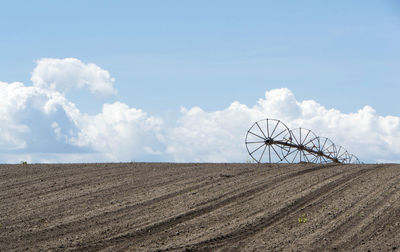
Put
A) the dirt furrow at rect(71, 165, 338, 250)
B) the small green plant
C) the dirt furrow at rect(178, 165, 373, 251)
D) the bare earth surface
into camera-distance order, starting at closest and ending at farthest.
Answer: the dirt furrow at rect(178, 165, 373, 251) < the bare earth surface < the dirt furrow at rect(71, 165, 338, 250) < the small green plant

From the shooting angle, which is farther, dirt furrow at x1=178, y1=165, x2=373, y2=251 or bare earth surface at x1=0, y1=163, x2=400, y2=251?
bare earth surface at x1=0, y1=163, x2=400, y2=251

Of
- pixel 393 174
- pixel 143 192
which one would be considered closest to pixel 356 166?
pixel 393 174

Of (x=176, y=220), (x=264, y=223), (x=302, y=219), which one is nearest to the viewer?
(x=264, y=223)

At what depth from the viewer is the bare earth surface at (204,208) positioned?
1356cm

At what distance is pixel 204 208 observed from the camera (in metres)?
16.8

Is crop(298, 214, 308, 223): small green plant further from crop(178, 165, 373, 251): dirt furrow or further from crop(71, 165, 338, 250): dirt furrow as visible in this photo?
crop(71, 165, 338, 250): dirt furrow

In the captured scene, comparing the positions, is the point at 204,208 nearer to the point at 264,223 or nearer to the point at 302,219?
the point at 264,223

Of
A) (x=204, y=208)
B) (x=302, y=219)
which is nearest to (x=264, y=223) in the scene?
(x=302, y=219)

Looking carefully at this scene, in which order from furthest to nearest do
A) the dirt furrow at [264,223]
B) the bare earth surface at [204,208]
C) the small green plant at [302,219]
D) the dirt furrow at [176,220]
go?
the small green plant at [302,219], the dirt furrow at [176,220], the bare earth surface at [204,208], the dirt furrow at [264,223]

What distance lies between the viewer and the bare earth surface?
44.5 feet

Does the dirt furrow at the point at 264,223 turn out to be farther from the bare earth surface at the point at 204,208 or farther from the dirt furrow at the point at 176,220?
the dirt furrow at the point at 176,220

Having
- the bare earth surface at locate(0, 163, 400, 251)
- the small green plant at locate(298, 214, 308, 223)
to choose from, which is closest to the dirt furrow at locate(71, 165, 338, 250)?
the bare earth surface at locate(0, 163, 400, 251)

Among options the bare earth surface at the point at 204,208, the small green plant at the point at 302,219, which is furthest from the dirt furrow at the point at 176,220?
the small green plant at the point at 302,219

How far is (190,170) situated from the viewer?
24.2 m
